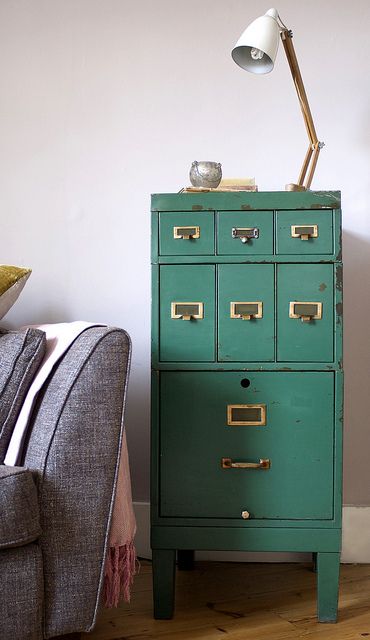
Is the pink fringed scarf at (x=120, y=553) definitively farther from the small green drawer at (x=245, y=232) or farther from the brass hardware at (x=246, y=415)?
the small green drawer at (x=245, y=232)

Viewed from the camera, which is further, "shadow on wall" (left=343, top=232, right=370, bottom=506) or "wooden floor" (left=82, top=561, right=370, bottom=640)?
"shadow on wall" (left=343, top=232, right=370, bottom=506)

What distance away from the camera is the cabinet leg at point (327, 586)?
183 cm

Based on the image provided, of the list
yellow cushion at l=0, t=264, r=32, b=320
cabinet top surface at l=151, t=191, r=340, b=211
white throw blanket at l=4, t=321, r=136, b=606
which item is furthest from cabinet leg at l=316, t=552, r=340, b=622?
yellow cushion at l=0, t=264, r=32, b=320

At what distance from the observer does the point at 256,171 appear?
2375mm

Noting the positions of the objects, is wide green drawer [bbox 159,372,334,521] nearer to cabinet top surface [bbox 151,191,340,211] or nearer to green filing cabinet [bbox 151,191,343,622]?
green filing cabinet [bbox 151,191,343,622]

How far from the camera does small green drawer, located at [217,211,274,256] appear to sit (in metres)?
1.85

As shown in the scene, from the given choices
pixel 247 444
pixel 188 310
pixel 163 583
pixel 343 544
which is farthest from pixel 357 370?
pixel 163 583

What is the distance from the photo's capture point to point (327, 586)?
1837 mm

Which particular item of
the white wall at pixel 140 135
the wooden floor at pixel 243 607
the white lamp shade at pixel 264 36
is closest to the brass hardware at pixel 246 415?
the wooden floor at pixel 243 607

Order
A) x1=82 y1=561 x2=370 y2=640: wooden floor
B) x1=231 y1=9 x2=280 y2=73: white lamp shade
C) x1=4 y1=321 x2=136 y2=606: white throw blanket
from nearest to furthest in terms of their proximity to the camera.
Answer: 1. x1=4 y1=321 x2=136 y2=606: white throw blanket
2. x1=82 y1=561 x2=370 y2=640: wooden floor
3. x1=231 y1=9 x2=280 y2=73: white lamp shade

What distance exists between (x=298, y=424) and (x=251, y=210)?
56cm

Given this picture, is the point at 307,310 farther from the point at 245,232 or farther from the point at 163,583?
the point at 163,583

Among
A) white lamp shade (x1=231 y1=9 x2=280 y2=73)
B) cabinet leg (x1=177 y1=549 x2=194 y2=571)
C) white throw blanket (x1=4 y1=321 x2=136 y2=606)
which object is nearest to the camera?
white throw blanket (x1=4 y1=321 x2=136 y2=606)

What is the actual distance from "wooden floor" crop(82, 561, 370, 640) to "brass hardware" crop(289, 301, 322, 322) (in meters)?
0.77
